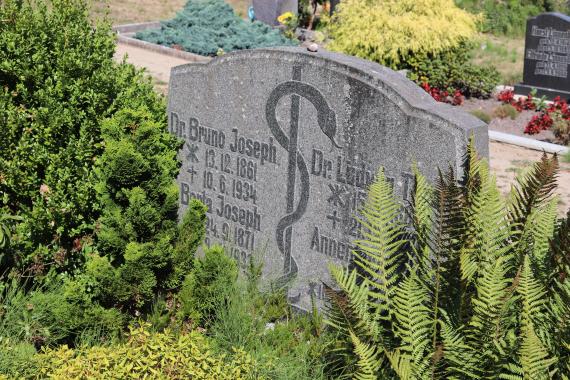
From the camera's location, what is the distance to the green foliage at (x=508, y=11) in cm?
1967

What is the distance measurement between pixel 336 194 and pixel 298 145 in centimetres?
42

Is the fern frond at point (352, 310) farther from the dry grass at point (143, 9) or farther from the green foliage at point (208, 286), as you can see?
the dry grass at point (143, 9)

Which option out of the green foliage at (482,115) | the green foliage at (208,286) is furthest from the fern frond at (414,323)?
the green foliage at (482,115)

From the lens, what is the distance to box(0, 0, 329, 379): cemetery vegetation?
5367mm

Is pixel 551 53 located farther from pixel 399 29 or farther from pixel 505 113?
pixel 399 29

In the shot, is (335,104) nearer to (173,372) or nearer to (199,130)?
(199,130)

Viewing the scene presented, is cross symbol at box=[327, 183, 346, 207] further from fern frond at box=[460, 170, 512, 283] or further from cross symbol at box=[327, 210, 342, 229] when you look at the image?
fern frond at box=[460, 170, 512, 283]

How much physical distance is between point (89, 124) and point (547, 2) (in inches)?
671

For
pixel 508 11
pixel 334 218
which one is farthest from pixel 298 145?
pixel 508 11

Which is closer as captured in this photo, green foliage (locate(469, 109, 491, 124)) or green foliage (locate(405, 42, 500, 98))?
green foliage (locate(469, 109, 491, 124))

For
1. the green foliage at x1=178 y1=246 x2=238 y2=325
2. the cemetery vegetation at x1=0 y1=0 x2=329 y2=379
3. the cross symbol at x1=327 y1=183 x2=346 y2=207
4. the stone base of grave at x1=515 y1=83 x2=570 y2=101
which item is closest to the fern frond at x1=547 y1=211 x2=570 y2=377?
the cemetery vegetation at x1=0 y1=0 x2=329 y2=379

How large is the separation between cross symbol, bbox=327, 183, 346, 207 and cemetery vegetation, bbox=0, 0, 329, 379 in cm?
69

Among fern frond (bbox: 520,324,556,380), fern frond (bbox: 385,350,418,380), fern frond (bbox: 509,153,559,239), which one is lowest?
fern frond (bbox: 385,350,418,380)

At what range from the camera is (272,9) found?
18562 millimetres
